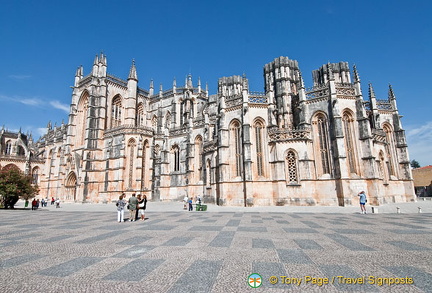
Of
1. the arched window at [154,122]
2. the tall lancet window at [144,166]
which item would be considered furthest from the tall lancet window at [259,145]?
the arched window at [154,122]

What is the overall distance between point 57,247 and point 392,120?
35464mm

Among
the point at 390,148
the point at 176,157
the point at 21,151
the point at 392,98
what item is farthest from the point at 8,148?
the point at 392,98

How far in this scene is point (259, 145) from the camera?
24375 mm

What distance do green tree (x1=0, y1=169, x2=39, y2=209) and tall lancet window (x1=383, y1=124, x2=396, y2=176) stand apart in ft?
132

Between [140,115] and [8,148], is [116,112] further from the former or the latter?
[8,148]

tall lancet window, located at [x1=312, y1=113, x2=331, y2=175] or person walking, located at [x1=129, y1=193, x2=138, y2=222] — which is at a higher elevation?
tall lancet window, located at [x1=312, y1=113, x2=331, y2=175]

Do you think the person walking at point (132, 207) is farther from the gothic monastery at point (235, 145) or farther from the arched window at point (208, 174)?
the arched window at point (208, 174)

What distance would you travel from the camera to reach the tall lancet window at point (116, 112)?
41.8 m

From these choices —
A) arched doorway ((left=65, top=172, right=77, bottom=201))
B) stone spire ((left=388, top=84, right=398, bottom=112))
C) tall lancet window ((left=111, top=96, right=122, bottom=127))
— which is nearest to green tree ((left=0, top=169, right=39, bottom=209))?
arched doorway ((left=65, top=172, right=77, bottom=201))

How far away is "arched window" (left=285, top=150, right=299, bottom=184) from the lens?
22.7 meters

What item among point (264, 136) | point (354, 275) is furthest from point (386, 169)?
point (354, 275)

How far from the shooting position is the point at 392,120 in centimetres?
2839

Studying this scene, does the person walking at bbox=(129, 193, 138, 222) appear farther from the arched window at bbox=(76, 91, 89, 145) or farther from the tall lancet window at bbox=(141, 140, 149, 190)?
the arched window at bbox=(76, 91, 89, 145)

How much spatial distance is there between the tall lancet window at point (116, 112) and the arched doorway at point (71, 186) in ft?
38.1
